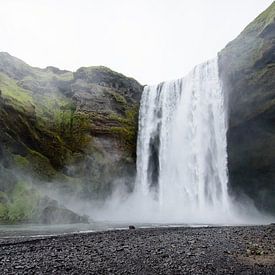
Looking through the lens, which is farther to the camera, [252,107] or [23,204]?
[252,107]

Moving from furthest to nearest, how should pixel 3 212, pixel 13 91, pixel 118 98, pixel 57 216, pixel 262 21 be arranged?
pixel 118 98
pixel 13 91
pixel 262 21
pixel 3 212
pixel 57 216

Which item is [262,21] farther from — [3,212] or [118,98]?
[3,212]

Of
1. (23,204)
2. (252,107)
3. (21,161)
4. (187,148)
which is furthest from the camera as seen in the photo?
(187,148)

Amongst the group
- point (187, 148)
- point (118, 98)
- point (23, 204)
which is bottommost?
point (23, 204)

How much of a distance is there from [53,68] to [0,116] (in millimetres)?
29643

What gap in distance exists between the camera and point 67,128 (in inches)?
1929

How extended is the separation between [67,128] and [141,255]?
36.7 m

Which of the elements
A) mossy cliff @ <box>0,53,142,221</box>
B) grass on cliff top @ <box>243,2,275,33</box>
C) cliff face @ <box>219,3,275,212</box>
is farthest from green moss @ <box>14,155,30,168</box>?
grass on cliff top @ <box>243,2,275,33</box>

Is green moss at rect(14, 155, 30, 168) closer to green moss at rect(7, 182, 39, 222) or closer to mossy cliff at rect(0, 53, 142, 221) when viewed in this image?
mossy cliff at rect(0, 53, 142, 221)

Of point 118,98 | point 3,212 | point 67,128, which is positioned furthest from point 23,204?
point 118,98

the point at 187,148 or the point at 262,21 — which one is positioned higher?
the point at 262,21

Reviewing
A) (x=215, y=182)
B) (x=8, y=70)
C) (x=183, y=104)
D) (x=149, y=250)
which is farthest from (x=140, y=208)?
(x=149, y=250)

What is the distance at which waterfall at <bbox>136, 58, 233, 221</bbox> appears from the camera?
43.6 metres

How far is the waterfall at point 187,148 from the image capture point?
143 ft
